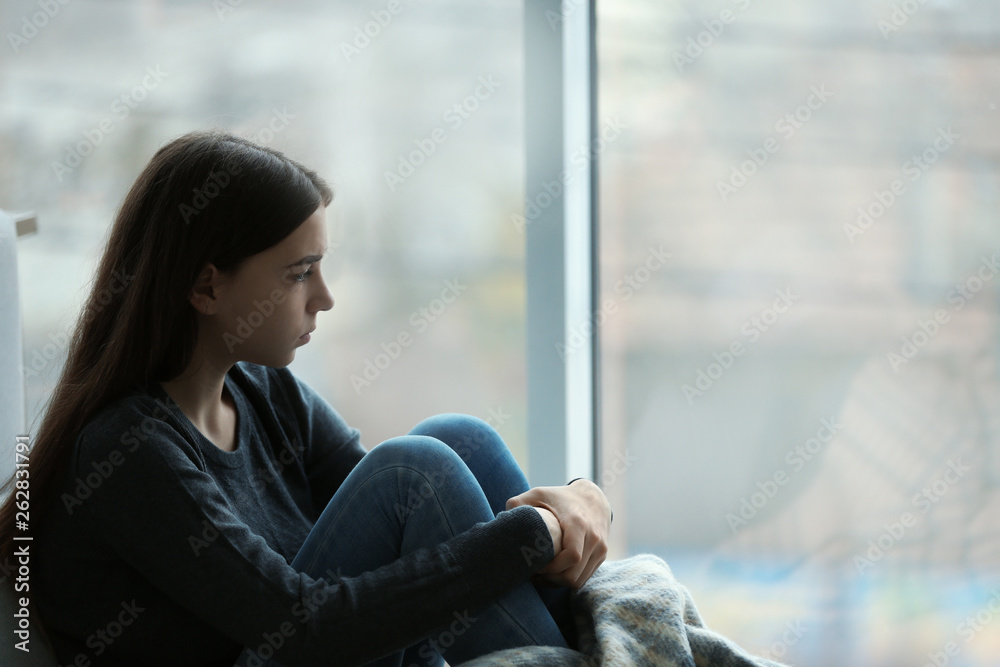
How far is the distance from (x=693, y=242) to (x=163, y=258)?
35.7 inches

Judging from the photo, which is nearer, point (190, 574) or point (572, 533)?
point (190, 574)

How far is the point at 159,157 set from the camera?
88 centimetres

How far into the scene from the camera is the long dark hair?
82cm

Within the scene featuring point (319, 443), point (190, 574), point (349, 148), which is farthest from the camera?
point (349, 148)

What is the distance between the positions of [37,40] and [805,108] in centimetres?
137

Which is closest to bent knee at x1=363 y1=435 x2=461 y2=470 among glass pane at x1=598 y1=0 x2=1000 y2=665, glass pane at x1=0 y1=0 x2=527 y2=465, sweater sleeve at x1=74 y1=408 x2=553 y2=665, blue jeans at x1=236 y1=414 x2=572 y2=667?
blue jeans at x1=236 y1=414 x2=572 y2=667

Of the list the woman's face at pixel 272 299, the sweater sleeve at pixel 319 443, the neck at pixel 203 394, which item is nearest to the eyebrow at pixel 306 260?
the woman's face at pixel 272 299

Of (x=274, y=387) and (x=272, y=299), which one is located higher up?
(x=272, y=299)

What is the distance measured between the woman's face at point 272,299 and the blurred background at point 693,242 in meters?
0.50

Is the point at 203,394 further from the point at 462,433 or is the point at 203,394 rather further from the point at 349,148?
the point at 349,148

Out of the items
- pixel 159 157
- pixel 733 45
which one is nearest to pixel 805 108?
pixel 733 45

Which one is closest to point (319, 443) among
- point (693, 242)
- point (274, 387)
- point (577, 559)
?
point (274, 387)

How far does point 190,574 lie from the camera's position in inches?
28.5

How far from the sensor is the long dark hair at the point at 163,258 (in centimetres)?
82
